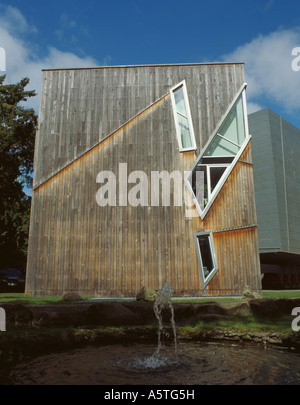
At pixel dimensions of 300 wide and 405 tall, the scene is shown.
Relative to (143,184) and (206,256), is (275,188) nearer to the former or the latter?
(206,256)

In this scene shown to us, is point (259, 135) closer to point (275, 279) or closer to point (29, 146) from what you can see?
point (275, 279)

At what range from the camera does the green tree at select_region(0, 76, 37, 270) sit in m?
20.2

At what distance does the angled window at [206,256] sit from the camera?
537 inches

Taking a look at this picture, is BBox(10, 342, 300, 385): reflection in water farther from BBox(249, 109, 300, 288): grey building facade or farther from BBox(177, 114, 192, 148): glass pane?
BBox(249, 109, 300, 288): grey building facade

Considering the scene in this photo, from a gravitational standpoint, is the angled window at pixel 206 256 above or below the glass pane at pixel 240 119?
below

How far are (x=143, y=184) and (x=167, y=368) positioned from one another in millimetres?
10313

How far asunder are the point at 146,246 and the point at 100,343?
24.8ft

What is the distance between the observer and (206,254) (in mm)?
13961

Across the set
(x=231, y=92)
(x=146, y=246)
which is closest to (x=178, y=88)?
(x=231, y=92)

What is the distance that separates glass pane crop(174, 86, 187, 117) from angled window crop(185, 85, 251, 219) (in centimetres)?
195

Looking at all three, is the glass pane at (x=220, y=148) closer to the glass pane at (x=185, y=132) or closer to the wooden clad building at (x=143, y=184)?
the wooden clad building at (x=143, y=184)

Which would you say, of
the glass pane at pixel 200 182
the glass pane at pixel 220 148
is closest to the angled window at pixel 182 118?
the glass pane at pixel 220 148

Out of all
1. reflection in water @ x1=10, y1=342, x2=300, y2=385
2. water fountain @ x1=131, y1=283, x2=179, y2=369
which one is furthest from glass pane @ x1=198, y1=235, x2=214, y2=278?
reflection in water @ x1=10, y1=342, x2=300, y2=385

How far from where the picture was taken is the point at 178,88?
51.5 ft
